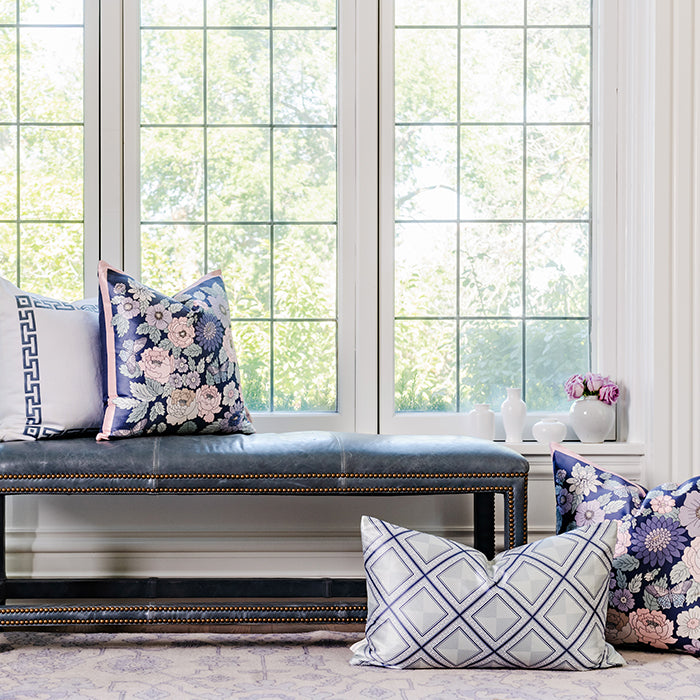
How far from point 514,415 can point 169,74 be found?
5.60 ft

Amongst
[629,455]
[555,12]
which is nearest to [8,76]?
[555,12]

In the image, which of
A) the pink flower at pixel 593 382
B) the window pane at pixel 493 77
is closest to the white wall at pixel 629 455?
the pink flower at pixel 593 382

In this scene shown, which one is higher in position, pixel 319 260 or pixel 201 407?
pixel 319 260

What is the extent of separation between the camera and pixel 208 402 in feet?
7.79

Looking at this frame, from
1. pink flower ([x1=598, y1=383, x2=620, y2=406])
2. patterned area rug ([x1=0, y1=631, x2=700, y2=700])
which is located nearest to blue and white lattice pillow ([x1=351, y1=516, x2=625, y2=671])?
patterned area rug ([x1=0, y1=631, x2=700, y2=700])

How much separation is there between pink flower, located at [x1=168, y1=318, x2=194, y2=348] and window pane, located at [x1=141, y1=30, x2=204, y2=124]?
0.87 metres

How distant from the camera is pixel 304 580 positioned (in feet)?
7.85

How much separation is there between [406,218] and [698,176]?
98 centimetres

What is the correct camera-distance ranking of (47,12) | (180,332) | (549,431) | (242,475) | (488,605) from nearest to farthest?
1. (488,605)
2. (242,475)
3. (180,332)
4. (549,431)
5. (47,12)

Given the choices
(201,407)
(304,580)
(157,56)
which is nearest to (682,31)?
(157,56)

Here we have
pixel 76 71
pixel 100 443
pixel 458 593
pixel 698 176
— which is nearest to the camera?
pixel 458 593

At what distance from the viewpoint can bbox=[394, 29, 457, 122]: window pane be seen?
284cm

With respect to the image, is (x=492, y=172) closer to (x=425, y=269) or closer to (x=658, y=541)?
(x=425, y=269)

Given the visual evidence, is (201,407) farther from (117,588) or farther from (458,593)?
(458,593)
